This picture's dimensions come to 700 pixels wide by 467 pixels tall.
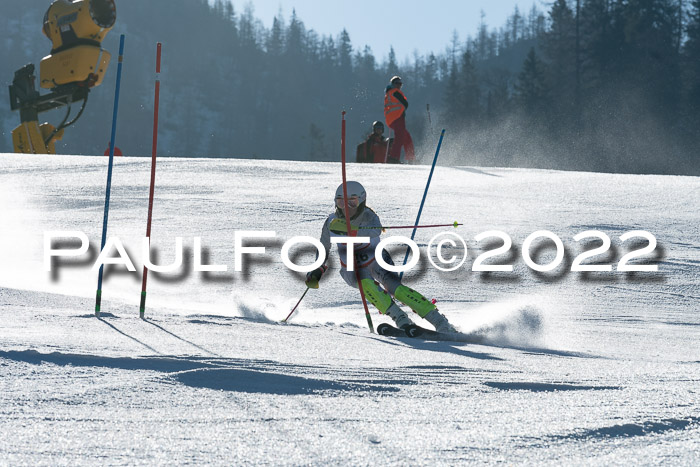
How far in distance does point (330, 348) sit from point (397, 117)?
11578 mm

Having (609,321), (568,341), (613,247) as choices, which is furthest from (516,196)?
(568,341)

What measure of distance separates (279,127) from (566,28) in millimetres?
78664

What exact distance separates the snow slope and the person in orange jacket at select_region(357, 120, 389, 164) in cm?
559

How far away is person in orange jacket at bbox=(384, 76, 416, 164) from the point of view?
14883mm

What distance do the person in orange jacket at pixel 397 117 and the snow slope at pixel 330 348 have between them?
4.42 meters

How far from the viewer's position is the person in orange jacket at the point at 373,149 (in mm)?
16266

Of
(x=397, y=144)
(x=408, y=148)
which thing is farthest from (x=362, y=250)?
(x=408, y=148)

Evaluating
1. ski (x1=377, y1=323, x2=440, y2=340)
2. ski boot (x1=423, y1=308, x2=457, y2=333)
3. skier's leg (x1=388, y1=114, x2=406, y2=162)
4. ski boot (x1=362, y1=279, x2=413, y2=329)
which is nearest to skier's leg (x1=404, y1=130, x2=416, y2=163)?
skier's leg (x1=388, y1=114, x2=406, y2=162)

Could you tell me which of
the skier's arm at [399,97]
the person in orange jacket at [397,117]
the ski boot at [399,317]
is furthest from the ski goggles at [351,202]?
the skier's arm at [399,97]

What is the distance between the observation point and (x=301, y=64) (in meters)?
132

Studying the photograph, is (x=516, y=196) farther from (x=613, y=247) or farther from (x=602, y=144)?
(x=602, y=144)

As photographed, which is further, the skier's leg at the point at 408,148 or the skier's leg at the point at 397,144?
the skier's leg at the point at 408,148

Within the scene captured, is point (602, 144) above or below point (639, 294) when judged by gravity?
above

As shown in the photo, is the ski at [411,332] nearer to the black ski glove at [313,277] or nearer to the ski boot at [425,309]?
the ski boot at [425,309]
